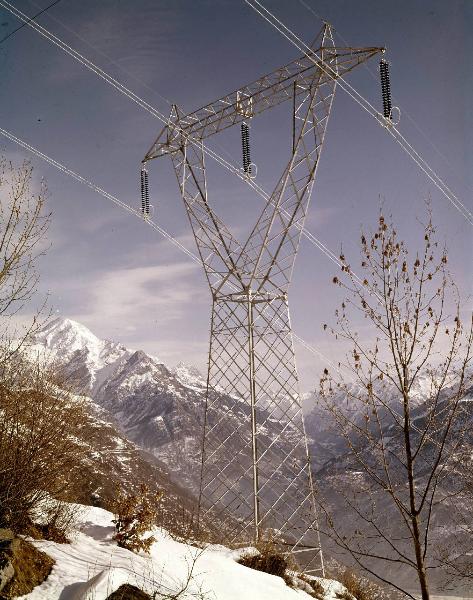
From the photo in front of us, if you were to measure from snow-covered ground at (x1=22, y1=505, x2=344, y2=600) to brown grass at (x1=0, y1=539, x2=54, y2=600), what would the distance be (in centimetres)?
8

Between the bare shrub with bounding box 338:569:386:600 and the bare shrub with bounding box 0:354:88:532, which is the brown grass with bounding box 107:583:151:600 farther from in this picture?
the bare shrub with bounding box 338:569:386:600

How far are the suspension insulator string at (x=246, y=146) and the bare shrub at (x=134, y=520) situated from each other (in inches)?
295

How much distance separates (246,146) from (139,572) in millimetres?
9173

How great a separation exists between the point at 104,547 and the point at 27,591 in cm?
215

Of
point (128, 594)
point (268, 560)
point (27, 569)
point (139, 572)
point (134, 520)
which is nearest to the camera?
point (128, 594)

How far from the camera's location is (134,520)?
7.43 meters

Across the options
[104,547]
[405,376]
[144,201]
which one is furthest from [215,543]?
[144,201]

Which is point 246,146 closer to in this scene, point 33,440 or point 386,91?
point 386,91

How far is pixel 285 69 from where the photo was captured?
33.4 feet

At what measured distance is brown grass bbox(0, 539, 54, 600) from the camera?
15.5 feet

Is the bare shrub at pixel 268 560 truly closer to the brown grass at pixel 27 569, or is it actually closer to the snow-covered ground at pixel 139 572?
the snow-covered ground at pixel 139 572

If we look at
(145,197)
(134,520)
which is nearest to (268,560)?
(134,520)

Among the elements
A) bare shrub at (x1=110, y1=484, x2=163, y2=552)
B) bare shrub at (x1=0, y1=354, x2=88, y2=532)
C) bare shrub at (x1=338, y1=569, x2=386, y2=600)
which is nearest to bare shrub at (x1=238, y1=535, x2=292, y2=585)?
bare shrub at (x1=110, y1=484, x2=163, y2=552)

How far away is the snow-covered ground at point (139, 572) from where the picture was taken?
4.91 m
